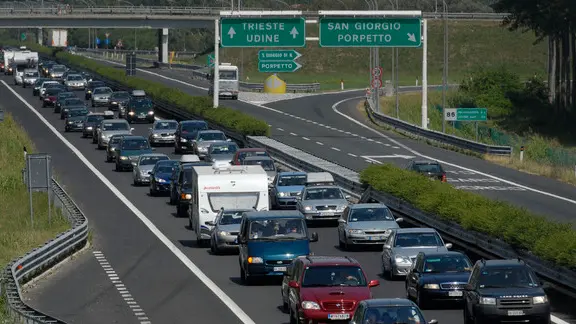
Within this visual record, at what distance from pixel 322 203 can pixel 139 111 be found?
139 feet

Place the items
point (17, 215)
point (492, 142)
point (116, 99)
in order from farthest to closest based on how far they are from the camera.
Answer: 1. point (116, 99)
2. point (492, 142)
3. point (17, 215)

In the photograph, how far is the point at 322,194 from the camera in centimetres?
4403

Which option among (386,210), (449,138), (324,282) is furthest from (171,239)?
(449,138)

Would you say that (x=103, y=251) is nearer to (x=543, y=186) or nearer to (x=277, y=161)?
(x=277, y=161)

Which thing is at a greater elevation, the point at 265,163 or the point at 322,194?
the point at 265,163

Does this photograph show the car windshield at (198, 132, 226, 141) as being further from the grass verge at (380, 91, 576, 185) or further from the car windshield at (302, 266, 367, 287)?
the car windshield at (302, 266, 367, 287)

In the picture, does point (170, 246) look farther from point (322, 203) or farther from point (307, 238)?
point (307, 238)

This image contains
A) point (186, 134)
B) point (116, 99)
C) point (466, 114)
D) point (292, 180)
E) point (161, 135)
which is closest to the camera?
point (292, 180)

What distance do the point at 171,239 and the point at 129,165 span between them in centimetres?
2041

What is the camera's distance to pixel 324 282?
Answer: 25.7 meters

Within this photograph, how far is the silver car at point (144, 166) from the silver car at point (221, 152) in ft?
8.86

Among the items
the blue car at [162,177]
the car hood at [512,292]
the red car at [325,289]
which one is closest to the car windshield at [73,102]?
the blue car at [162,177]

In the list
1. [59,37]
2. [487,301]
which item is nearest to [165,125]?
[487,301]

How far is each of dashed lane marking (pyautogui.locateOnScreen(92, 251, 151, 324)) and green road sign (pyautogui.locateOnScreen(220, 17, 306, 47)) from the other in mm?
30694
